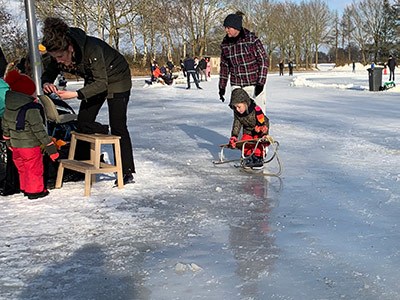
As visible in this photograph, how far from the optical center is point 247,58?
546 centimetres

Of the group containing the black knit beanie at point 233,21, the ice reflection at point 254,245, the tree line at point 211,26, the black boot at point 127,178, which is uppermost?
the tree line at point 211,26

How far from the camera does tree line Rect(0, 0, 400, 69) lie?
34.9m

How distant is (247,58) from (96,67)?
1.99 meters

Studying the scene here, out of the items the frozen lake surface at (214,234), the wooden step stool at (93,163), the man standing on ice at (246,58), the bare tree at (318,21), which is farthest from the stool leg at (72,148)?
the bare tree at (318,21)

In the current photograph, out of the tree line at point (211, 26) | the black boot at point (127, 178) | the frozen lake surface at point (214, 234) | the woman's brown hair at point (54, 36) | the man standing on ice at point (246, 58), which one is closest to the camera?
the frozen lake surface at point (214, 234)

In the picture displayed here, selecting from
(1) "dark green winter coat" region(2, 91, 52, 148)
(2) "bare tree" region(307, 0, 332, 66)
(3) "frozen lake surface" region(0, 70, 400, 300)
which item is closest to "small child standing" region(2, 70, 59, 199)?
(1) "dark green winter coat" region(2, 91, 52, 148)

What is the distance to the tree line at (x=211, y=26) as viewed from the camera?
34.9 m

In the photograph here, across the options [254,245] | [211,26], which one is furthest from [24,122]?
[211,26]

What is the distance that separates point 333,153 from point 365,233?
114 inches

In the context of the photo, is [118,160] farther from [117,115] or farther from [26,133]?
[26,133]

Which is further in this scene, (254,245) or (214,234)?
(214,234)

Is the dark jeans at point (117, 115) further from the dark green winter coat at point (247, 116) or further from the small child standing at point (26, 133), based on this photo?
the dark green winter coat at point (247, 116)

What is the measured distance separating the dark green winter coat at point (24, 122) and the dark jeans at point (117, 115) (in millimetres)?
555

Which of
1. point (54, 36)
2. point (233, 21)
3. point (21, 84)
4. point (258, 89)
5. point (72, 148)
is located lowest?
point (72, 148)
